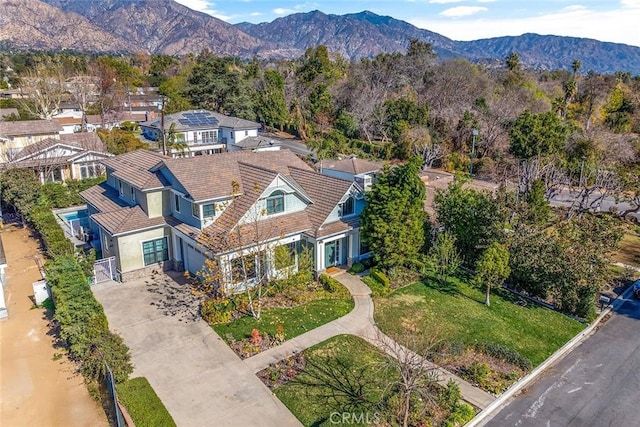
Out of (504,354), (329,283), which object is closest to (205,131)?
(329,283)

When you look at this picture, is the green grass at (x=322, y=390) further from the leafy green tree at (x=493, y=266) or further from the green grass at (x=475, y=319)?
the leafy green tree at (x=493, y=266)

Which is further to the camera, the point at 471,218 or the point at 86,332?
the point at 471,218

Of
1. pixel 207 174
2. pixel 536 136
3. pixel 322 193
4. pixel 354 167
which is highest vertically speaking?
pixel 536 136

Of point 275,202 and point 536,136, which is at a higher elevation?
point 536,136

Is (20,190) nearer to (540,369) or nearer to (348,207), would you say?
(348,207)

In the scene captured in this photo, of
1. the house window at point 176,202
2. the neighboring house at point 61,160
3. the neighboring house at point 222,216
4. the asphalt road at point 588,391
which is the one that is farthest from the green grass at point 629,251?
the neighboring house at point 61,160

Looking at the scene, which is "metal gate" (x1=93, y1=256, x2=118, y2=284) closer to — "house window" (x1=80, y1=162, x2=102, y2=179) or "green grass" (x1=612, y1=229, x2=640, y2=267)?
"house window" (x1=80, y1=162, x2=102, y2=179)
